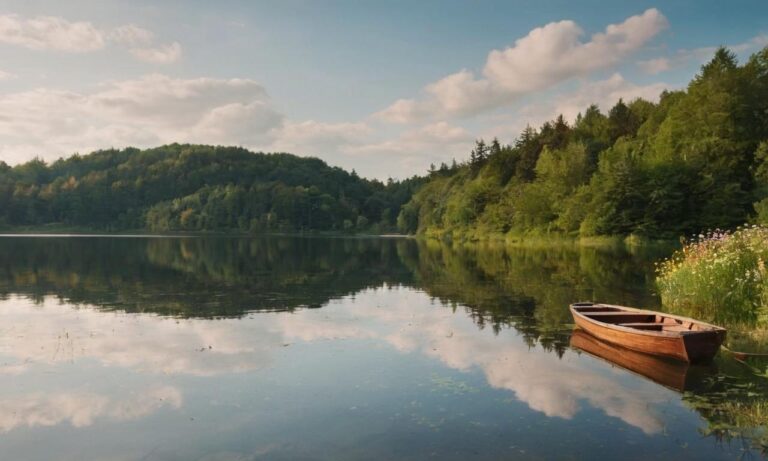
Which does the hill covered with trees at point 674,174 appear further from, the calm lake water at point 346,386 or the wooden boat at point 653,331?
the calm lake water at point 346,386

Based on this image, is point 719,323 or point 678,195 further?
point 678,195

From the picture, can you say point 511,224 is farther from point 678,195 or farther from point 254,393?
point 254,393

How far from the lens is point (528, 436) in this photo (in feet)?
35.2

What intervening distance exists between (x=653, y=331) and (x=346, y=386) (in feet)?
30.8

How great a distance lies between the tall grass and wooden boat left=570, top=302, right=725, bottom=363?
2598 mm

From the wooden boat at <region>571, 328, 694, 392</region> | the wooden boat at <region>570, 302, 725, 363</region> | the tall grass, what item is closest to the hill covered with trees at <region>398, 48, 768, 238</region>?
the tall grass

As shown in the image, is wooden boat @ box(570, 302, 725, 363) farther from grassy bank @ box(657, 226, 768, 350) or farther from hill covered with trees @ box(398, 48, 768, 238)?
hill covered with trees @ box(398, 48, 768, 238)

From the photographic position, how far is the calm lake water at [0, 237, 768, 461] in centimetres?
1041

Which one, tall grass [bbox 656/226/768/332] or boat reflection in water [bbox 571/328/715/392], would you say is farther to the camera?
tall grass [bbox 656/226/768/332]

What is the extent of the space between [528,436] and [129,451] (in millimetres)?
7475

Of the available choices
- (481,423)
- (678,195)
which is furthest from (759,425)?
(678,195)

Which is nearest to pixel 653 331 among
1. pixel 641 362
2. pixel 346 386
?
pixel 641 362

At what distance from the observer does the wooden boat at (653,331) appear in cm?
1526

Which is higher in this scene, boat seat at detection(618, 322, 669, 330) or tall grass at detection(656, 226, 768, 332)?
tall grass at detection(656, 226, 768, 332)
